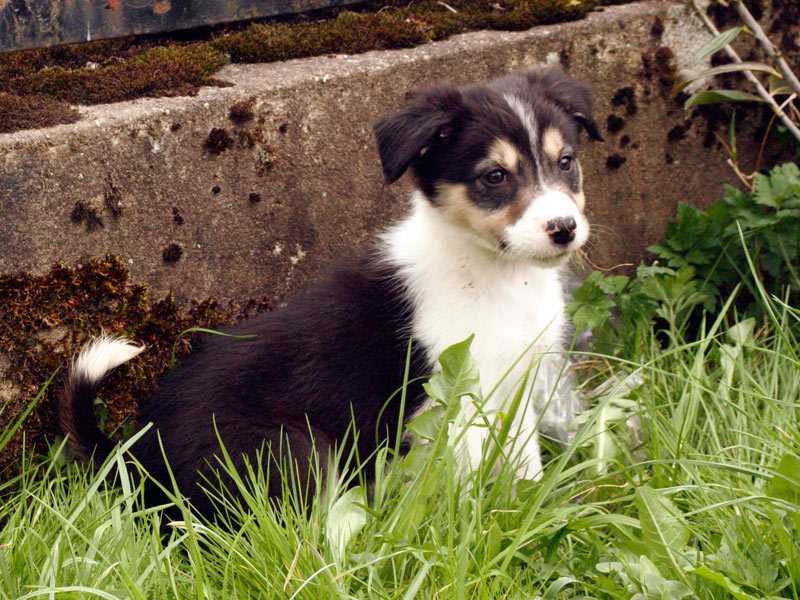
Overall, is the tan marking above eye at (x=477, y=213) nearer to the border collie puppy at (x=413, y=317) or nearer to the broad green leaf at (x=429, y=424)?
the border collie puppy at (x=413, y=317)

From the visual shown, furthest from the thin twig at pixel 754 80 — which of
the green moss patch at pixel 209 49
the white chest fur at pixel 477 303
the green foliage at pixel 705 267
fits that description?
the white chest fur at pixel 477 303

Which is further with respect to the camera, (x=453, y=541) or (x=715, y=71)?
(x=715, y=71)

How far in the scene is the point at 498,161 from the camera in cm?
272

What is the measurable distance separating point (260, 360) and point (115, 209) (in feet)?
2.39

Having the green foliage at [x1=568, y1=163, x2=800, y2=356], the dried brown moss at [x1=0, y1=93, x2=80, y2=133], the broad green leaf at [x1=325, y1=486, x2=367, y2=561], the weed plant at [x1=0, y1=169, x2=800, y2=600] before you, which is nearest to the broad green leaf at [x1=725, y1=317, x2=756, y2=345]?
the green foliage at [x1=568, y1=163, x2=800, y2=356]

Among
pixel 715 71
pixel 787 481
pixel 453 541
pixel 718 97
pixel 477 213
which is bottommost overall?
pixel 453 541

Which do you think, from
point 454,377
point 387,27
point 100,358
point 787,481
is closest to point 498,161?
point 454,377

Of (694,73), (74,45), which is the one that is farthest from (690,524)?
(74,45)

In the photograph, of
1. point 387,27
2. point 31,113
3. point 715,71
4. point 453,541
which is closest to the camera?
point 453,541

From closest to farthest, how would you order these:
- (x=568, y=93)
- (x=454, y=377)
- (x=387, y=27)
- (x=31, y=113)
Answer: (x=454, y=377) < (x=31, y=113) < (x=568, y=93) < (x=387, y=27)

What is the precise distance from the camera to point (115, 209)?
2.89 metres

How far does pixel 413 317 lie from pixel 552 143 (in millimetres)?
749

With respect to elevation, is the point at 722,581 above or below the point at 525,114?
below

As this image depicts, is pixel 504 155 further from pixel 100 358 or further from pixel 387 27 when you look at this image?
pixel 100 358
